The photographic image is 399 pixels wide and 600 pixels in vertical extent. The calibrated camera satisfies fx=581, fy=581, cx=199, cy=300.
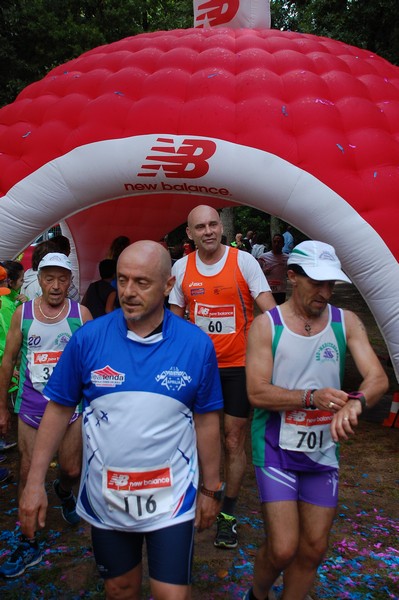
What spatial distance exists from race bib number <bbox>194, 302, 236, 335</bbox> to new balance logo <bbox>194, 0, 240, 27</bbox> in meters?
4.93

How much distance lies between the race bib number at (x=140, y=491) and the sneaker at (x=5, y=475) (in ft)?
8.75

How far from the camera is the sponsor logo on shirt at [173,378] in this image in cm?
218

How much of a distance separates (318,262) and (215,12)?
19.5ft

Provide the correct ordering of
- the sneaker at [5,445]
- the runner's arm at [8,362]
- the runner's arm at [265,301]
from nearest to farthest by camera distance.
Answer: the runner's arm at [8,362] → the runner's arm at [265,301] → the sneaker at [5,445]

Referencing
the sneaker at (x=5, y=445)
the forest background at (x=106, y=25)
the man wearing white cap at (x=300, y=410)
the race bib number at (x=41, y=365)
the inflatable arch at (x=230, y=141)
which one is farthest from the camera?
the forest background at (x=106, y=25)

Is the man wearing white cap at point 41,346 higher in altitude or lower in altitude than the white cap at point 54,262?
lower

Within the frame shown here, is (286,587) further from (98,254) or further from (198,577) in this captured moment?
(98,254)

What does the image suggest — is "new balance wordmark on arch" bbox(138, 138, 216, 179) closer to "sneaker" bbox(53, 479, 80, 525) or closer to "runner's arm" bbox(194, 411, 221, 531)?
"sneaker" bbox(53, 479, 80, 525)

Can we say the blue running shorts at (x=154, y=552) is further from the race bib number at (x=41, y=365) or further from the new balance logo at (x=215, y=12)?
the new balance logo at (x=215, y=12)

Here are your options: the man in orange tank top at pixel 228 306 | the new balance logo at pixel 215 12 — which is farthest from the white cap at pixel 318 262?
the new balance logo at pixel 215 12

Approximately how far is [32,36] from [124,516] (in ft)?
52.4

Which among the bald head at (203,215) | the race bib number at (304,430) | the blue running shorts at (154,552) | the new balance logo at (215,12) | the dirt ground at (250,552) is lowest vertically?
the dirt ground at (250,552)

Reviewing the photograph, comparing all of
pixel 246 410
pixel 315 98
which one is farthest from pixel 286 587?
pixel 315 98

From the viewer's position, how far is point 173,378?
86.2 inches
